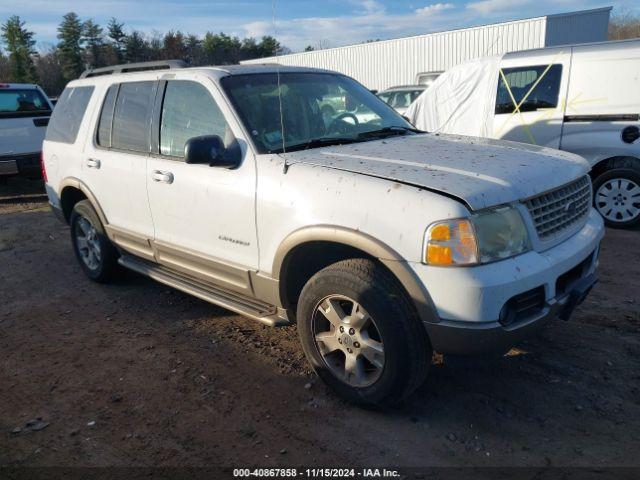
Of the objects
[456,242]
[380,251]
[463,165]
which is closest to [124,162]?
[380,251]

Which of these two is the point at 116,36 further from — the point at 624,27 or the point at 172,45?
the point at 624,27

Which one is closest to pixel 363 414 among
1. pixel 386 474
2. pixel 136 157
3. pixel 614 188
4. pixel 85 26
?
pixel 386 474

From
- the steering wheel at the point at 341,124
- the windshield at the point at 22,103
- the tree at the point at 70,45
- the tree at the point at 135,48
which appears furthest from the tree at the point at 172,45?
the steering wheel at the point at 341,124

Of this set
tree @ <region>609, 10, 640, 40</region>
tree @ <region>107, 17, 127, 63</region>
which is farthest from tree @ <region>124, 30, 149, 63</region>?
tree @ <region>609, 10, 640, 40</region>

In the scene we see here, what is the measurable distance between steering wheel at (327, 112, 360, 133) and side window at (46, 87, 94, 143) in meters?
2.55

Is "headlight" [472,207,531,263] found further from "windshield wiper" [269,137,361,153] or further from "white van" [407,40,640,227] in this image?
"white van" [407,40,640,227]

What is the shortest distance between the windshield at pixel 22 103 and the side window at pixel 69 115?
5.31 metres

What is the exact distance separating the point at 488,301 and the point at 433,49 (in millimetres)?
24534

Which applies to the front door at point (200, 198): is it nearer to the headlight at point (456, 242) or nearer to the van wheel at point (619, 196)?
the headlight at point (456, 242)

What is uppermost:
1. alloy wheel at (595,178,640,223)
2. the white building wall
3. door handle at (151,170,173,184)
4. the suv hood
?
the white building wall

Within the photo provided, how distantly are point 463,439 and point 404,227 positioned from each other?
1155 millimetres

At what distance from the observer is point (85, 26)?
190 feet

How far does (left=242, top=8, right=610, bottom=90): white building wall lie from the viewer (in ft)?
67.6

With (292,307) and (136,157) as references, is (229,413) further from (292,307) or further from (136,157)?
(136,157)
